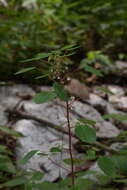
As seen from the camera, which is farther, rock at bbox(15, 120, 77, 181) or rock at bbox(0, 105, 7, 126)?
rock at bbox(0, 105, 7, 126)

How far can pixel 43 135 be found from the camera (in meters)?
2.21

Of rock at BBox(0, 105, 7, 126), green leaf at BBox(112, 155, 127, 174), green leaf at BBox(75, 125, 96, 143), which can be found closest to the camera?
green leaf at BBox(75, 125, 96, 143)

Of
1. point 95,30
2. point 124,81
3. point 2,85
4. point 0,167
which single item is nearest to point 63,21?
point 95,30

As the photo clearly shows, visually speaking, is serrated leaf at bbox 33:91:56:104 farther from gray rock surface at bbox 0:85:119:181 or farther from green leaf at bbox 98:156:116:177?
gray rock surface at bbox 0:85:119:181

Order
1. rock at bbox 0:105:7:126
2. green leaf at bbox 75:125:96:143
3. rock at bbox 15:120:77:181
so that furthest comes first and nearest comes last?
1. rock at bbox 0:105:7:126
2. rock at bbox 15:120:77:181
3. green leaf at bbox 75:125:96:143

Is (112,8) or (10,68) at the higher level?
(112,8)

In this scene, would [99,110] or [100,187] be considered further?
[99,110]

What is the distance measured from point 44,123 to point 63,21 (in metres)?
2.87

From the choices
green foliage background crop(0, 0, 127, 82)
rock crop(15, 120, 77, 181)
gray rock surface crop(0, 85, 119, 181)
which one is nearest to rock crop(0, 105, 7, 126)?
gray rock surface crop(0, 85, 119, 181)

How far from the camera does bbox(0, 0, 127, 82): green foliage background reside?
3379 mm

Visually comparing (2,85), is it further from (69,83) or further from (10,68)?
(69,83)

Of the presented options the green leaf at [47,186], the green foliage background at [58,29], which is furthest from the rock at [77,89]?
the green leaf at [47,186]

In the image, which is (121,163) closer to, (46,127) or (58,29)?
(46,127)

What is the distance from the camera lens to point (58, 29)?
15.1 feet
